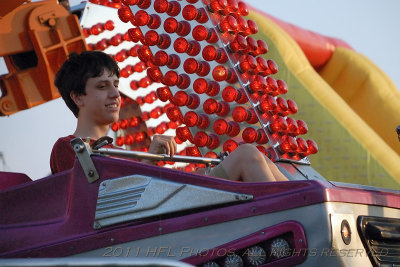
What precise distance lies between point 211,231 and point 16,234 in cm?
53

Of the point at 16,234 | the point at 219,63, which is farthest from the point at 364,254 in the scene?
the point at 219,63

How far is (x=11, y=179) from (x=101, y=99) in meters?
0.35

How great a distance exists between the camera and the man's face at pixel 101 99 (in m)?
2.01

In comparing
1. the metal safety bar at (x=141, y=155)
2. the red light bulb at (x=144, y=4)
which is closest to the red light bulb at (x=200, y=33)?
the red light bulb at (x=144, y=4)

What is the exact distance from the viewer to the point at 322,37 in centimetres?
513

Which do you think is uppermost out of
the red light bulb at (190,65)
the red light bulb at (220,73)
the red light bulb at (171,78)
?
the red light bulb at (190,65)

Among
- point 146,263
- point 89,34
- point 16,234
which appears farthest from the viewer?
point 89,34

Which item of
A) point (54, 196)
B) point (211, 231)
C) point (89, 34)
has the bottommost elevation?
point (211, 231)

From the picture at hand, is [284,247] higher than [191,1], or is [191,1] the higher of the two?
[191,1]

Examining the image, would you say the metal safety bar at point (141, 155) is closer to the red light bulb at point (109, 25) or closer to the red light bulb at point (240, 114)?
the red light bulb at point (240, 114)

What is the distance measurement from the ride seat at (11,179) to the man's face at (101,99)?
26cm

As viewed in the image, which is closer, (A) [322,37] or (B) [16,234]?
(B) [16,234]

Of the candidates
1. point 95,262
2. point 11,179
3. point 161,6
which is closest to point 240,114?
point 161,6

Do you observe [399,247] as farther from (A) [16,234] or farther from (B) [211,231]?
(A) [16,234]
